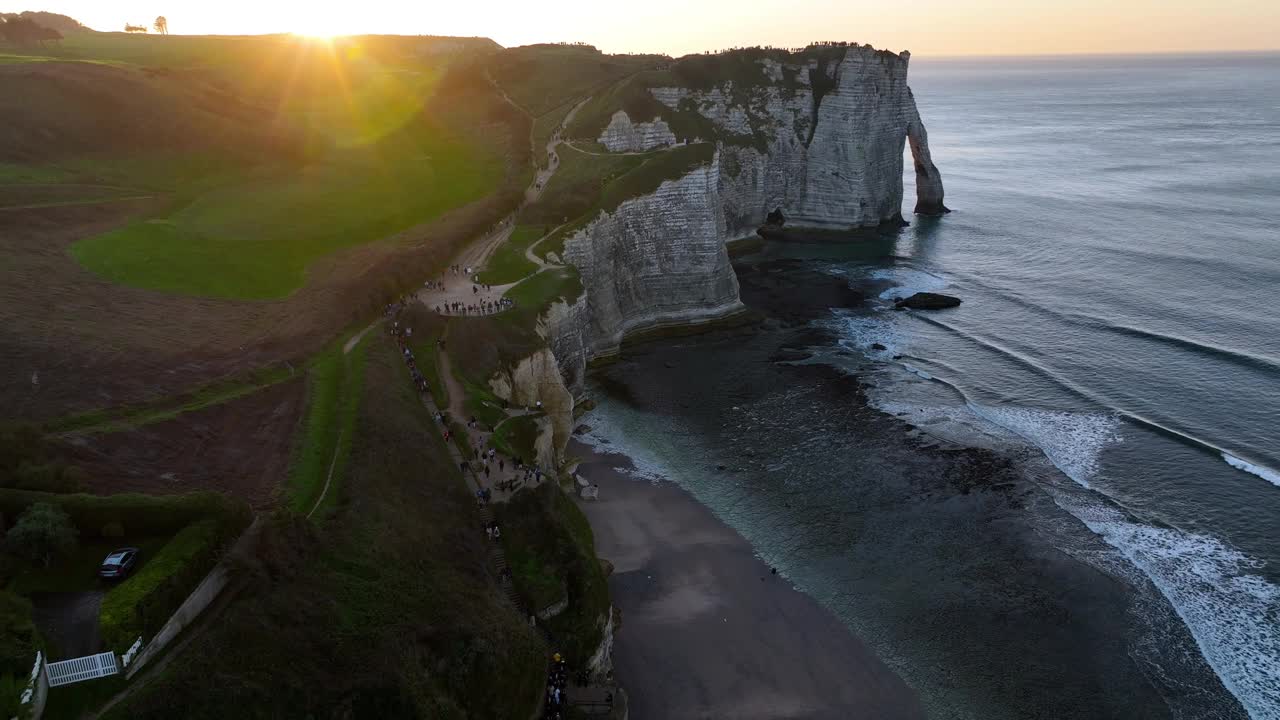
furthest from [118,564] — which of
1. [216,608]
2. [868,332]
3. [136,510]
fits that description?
[868,332]

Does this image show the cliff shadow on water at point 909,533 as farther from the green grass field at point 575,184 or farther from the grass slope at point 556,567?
the green grass field at point 575,184

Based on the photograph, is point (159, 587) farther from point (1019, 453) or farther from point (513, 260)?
point (1019, 453)

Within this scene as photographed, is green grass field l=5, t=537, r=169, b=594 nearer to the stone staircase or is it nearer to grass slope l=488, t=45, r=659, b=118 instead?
the stone staircase

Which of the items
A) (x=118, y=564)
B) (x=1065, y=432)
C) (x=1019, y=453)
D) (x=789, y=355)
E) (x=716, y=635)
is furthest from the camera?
(x=789, y=355)

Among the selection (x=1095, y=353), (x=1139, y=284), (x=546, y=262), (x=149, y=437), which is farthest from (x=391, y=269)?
(x=1139, y=284)

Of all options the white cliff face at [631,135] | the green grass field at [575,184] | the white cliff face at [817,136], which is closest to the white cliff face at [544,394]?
the green grass field at [575,184]

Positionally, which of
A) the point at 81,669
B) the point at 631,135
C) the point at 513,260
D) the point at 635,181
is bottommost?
the point at 81,669
